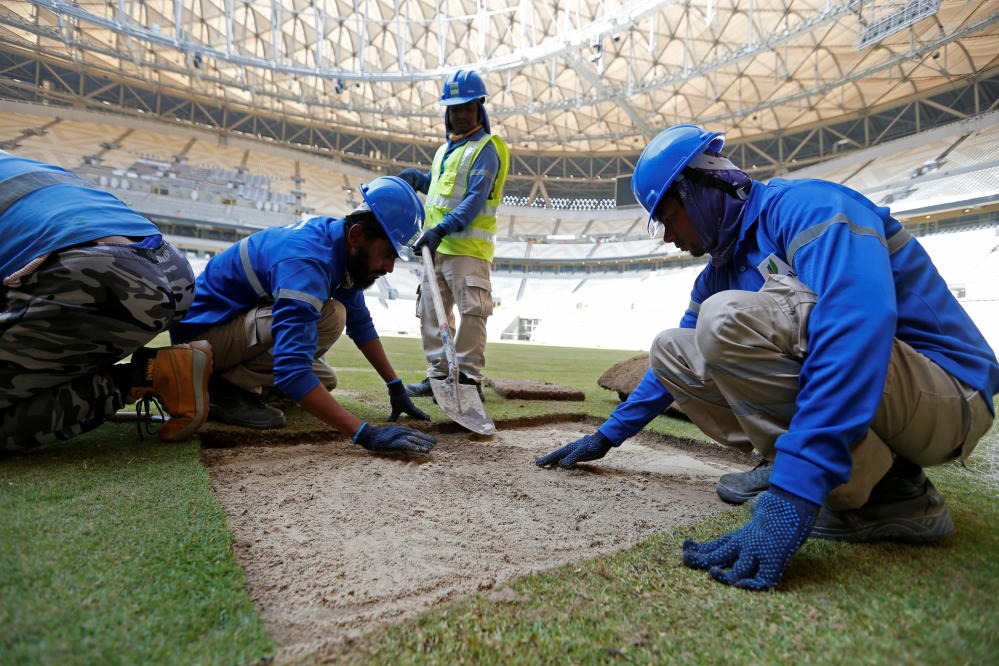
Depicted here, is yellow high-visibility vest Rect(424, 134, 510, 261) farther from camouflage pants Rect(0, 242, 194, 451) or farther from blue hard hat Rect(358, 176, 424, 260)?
camouflage pants Rect(0, 242, 194, 451)

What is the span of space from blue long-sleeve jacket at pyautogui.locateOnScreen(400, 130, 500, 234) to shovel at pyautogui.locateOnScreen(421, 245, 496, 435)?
381 mm

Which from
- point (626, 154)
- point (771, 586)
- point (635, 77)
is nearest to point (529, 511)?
point (771, 586)

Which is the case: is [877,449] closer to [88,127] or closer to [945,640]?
[945,640]

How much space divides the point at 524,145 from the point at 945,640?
34.5 meters

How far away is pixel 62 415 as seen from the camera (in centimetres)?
200

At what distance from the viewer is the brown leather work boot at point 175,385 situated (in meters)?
2.28

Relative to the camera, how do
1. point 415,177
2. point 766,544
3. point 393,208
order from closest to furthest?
1. point 766,544
2. point 393,208
3. point 415,177

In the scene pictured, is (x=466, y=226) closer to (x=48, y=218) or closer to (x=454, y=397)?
(x=454, y=397)

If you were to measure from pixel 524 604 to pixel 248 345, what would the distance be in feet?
7.47

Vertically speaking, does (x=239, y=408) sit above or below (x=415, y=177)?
below

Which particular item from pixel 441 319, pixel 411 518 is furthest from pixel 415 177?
pixel 411 518

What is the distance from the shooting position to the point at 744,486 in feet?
6.46

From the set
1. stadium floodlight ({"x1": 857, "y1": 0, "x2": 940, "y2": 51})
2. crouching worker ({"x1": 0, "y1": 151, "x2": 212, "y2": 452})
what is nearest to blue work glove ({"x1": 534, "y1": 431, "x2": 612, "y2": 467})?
crouching worker ({"x1": 0, "y1": 151, "x2": 212, "y2": 452})

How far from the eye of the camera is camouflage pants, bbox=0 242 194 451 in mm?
1865
